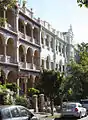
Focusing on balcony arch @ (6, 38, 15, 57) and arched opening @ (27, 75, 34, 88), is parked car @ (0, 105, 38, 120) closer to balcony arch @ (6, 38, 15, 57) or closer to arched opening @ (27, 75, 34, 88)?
balcony arch @ (6, 38, 15, 57)

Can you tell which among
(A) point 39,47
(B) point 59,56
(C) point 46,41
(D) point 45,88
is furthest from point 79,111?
(B) point 59,56

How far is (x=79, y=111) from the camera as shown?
25.9 meters

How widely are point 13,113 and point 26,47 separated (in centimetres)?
2655

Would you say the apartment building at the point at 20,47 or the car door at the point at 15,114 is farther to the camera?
the apartment building at the point at 20,47

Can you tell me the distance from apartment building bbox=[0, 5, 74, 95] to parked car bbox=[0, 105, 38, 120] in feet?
51.7

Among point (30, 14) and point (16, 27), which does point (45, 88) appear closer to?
point (16, 27)

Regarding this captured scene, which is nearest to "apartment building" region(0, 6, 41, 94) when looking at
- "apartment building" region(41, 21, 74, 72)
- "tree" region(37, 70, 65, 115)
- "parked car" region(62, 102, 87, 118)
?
"apartment building" region(41, 21, 74, 72)

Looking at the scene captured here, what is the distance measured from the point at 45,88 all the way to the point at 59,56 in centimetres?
2779

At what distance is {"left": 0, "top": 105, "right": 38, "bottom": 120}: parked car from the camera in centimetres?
1266

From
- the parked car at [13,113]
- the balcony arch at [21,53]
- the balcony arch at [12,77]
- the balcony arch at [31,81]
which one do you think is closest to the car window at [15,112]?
the parked car at [13,113]

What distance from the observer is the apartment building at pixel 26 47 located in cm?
3416

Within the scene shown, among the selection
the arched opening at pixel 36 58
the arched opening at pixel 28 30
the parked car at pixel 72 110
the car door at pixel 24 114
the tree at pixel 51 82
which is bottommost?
the parked car at pixel 72 110

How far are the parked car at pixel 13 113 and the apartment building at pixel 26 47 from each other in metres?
15.8

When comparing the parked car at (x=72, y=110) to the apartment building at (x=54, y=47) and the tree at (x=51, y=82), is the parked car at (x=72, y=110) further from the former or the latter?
the apartment building at (x=54, y=47)
